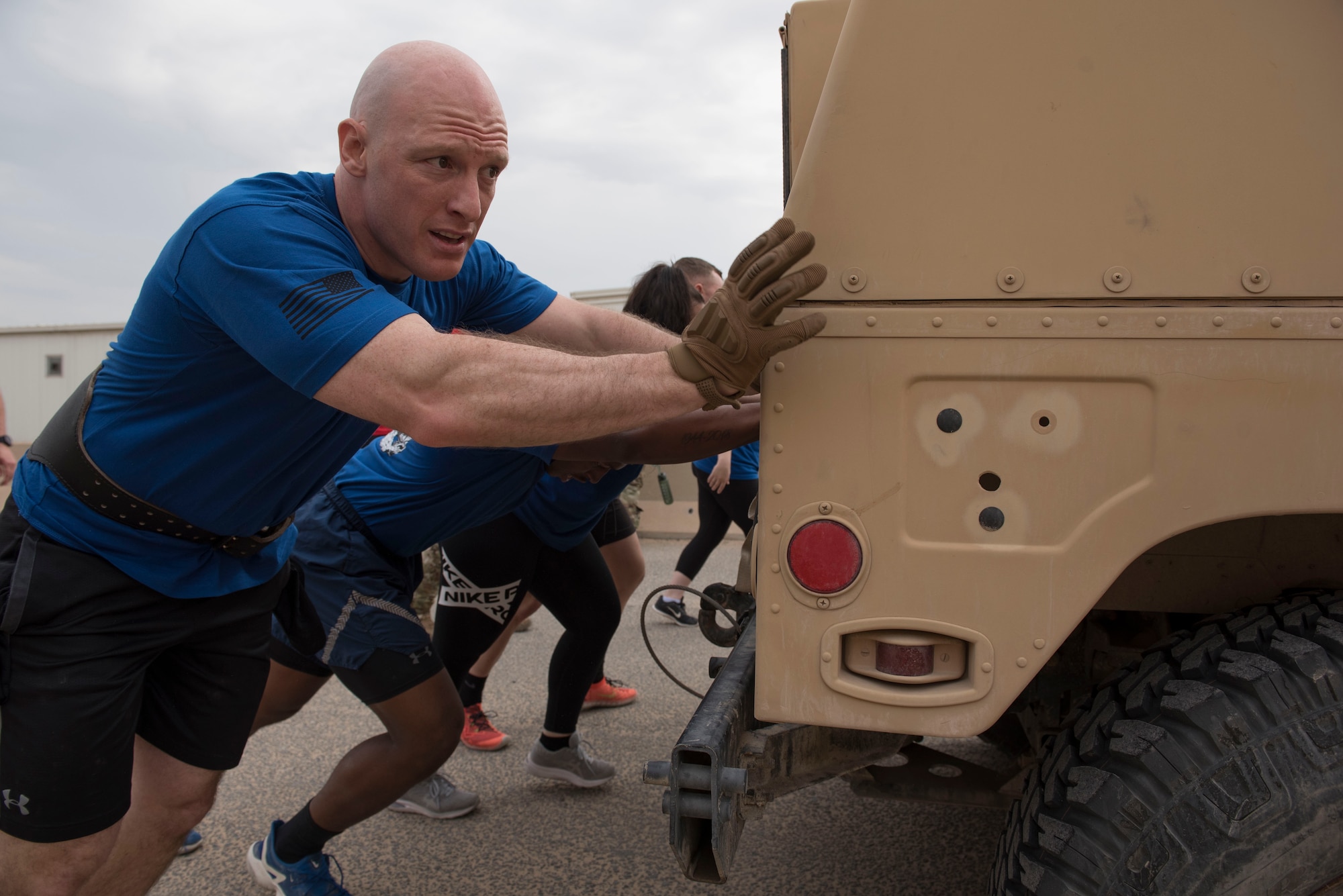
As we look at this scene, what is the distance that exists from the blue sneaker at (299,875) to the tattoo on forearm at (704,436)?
1.60m

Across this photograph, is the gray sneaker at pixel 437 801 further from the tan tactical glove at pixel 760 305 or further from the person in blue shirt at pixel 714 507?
the tan tactical glove at pixel 760 305

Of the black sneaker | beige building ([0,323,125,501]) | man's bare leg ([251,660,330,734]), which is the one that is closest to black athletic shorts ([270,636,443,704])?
man's bare leg ([251,660,330,734])

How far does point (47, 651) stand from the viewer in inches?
67.3

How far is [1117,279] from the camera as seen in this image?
1.30 metres

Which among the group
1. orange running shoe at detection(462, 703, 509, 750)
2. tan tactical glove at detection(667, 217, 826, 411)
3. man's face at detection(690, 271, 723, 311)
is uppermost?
man's face at detection(690, 271, 723, 311)

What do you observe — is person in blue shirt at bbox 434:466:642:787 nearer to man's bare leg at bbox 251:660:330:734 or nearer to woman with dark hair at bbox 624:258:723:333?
man's bare leg at bbox 251:660:330:734

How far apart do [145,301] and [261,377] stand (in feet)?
0.91

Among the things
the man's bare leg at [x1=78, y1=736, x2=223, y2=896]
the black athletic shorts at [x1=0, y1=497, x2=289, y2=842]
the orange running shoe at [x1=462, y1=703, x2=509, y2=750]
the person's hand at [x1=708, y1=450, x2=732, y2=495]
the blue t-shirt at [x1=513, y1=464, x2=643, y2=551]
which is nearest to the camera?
the black athletic shorts at [x1=0, y1=497, x2=289, y2=842]

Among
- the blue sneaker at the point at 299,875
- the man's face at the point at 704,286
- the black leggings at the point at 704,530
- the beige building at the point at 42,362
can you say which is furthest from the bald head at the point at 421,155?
the beige building at the point at 42,362

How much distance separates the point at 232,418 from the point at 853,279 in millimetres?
1255

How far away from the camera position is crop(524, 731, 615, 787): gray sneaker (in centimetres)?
331

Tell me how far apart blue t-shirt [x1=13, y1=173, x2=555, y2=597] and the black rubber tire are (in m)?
1.34

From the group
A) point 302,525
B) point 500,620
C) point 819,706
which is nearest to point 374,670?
point 302,525

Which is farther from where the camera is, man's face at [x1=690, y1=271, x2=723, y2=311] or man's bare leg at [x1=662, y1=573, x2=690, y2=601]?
man's bare leg at [x1=662, y1=573, x2=690, y2=601]
